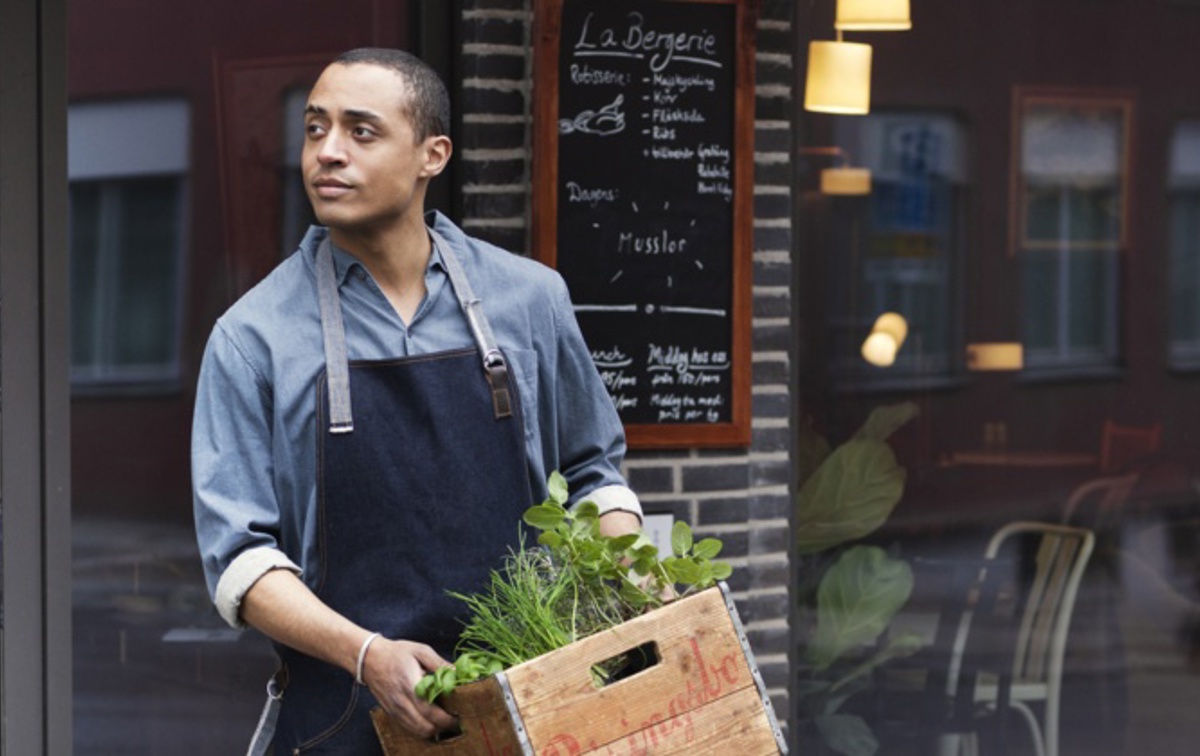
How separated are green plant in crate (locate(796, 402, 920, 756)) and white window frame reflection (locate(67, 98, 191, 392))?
5.95 feet

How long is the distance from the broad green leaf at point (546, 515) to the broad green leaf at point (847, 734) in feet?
10.0

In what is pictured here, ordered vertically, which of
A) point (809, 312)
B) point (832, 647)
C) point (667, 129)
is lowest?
point (832, 647)

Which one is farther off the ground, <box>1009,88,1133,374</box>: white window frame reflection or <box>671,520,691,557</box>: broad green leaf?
<box>1009,88,1133,374</box>: white window frame reflection

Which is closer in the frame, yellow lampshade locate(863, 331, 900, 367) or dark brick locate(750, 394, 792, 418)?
dark brick locate(750, 394, 792, 418)

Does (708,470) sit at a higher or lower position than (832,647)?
higher

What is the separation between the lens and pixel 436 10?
5.55 m

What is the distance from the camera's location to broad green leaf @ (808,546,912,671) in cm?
622

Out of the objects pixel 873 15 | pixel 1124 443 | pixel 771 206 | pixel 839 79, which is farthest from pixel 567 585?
pixel 1124 443

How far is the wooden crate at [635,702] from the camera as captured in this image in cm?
307

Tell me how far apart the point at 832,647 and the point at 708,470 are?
865mm

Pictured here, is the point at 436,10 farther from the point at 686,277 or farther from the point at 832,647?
the point at 832,647

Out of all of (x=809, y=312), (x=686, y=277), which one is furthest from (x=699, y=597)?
(x=809, y=312)

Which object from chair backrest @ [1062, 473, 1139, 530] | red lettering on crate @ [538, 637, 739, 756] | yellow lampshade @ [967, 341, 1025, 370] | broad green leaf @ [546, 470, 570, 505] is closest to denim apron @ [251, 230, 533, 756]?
broad green leaf @ [546, 470, 570, 505]

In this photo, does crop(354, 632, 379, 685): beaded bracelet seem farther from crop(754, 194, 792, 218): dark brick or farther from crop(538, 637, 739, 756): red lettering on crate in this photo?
crop(754, 194, 792, 218): dark brick
